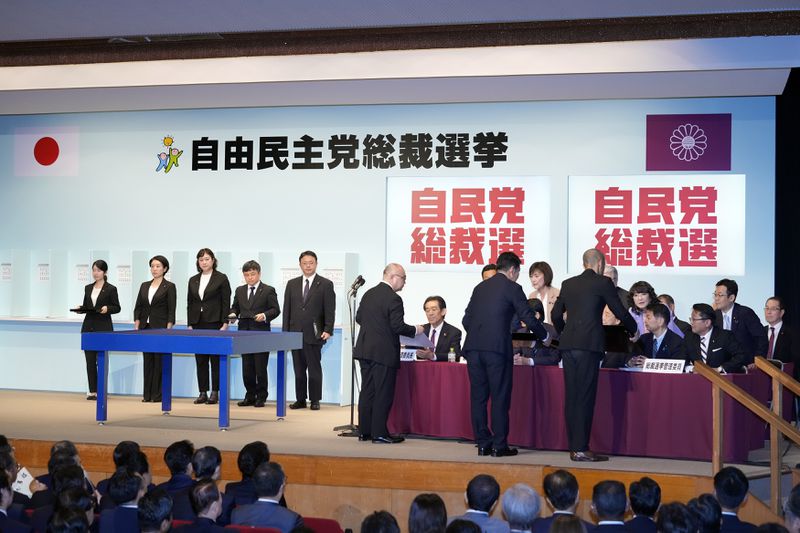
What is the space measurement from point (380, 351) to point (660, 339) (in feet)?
6.49

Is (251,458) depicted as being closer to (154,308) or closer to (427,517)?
(427,517)

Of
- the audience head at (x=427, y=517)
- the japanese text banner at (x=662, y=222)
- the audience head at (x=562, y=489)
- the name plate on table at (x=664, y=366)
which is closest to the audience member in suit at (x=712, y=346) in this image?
the name plate on table at (x=664, y=366)

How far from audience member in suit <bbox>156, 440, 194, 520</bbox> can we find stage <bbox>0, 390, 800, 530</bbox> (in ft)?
4.83

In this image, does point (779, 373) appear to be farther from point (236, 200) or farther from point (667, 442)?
point (236, 200)

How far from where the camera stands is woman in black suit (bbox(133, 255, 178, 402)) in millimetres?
10016

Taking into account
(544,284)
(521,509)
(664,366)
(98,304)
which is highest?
(544,284)

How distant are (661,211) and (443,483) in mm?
4444

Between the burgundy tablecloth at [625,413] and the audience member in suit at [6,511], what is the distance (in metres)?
3.91

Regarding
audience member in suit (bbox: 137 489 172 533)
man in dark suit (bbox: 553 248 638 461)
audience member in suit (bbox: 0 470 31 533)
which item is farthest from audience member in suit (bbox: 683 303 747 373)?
audience member in suit (bbox: 0 470 31 533)

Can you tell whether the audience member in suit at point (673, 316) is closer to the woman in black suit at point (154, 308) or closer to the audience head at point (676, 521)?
the woman in black suit at point (154, 308)

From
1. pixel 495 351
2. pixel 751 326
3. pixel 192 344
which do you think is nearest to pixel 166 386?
pixel 192 344

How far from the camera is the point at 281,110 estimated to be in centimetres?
1081

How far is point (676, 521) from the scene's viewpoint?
3.77 metres

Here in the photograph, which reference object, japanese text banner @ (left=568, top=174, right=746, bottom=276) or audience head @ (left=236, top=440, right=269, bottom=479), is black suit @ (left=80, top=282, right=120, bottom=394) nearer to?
japanese text banner @ (left=568, top=174, right=746, bottom=276)
